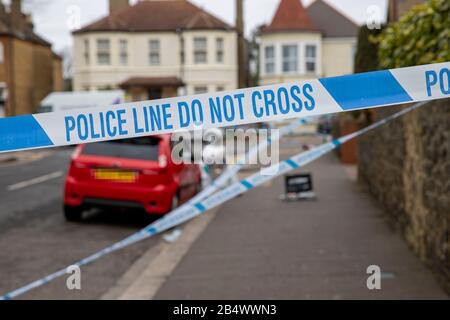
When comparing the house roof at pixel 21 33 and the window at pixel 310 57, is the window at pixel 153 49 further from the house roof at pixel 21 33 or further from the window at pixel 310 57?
the window at pixel 310 57

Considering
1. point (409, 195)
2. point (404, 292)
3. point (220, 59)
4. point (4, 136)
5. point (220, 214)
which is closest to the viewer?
point (4, 136)

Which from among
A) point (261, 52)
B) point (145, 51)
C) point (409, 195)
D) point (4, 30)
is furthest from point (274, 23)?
point (409, 195)

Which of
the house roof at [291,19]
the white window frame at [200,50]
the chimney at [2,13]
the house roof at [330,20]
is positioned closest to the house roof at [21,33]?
the chimney at [2,13]

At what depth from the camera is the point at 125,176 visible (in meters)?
9.51

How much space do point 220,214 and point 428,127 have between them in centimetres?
536

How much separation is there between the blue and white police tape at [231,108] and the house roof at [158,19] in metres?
40.3

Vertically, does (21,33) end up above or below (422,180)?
below

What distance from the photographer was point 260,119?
9.87 ft

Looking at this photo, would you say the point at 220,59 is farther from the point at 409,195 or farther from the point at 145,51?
the point at 409,195

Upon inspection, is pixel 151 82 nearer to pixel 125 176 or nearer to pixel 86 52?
pixel 86 52

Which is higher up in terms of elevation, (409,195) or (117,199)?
(409,195)

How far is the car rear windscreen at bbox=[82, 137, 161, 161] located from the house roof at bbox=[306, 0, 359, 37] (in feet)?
120

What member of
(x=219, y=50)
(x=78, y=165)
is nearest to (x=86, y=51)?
(x=219, y=50)

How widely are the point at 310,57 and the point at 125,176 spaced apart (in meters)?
35.8
